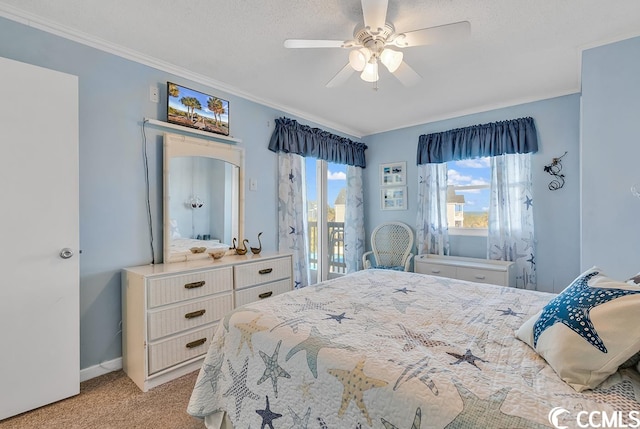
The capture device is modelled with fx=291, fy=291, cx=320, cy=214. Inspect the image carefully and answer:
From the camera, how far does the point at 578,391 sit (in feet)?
2.80

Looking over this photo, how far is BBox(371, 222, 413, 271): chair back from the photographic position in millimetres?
4092

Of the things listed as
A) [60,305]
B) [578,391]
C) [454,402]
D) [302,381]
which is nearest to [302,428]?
[302,381]

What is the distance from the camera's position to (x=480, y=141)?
11.8 feet

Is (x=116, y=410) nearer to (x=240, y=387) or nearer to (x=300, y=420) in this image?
(x=240, y=387)

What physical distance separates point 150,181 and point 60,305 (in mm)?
1061

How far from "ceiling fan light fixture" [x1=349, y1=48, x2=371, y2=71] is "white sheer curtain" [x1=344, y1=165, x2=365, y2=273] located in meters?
2.61

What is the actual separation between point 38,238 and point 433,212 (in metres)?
3.91

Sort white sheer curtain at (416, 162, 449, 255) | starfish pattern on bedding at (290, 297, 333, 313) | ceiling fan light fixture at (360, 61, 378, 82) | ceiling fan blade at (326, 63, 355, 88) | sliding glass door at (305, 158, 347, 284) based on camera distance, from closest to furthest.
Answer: starfish pattern on bedding at (290, 297, 333, 313), ceiling fan light fixture at (360, 61, 378, 82), ceiling fan blade at (326, 63, 355, 88), white sheer curtain at (416, 162, 449, 255), sliding glass door at (305, 158, 347, 284)

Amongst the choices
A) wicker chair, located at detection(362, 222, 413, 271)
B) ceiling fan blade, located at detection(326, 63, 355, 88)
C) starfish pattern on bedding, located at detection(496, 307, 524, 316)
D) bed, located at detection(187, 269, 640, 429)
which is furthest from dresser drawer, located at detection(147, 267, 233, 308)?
wicker chair, located at detection(362, 222, 413, 271)

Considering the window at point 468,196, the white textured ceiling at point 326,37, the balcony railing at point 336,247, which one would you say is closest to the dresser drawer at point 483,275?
the window at point 468,196

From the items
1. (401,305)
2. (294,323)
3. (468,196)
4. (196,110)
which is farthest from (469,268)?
(196,110)

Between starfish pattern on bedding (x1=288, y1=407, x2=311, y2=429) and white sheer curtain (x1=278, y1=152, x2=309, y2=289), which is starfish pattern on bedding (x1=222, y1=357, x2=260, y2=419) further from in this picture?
white sheer curtain (x1=278, y1=152, x2=309, y2=289)

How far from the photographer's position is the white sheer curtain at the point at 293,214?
136 inches

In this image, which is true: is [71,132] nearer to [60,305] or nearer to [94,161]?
[94,161]
